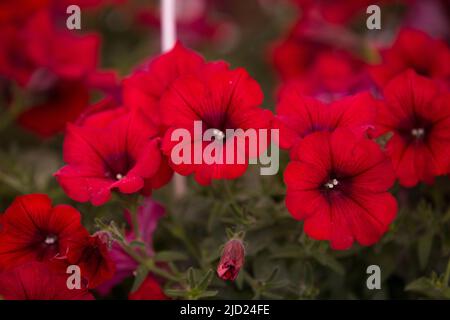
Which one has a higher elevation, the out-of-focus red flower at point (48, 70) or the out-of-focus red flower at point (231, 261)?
the out-of-focus red flower at point (48, 70)

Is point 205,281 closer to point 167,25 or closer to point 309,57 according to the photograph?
point 167,25

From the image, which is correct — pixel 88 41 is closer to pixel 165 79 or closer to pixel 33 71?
pixel 33 71

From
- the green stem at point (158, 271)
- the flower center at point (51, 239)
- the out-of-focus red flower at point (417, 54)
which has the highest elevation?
the out-of-focus red flower at point (417, 54)

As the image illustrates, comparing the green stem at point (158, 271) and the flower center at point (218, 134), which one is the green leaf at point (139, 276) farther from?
the flower center at point (218, 134)

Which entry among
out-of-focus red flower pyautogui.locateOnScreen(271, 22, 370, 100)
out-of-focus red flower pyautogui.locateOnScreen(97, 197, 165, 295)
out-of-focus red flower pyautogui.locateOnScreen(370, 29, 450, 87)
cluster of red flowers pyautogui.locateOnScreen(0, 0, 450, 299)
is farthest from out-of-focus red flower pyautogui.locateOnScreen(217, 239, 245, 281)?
out-of-focus red flower pyautogui.locateOnScreen(271, 22, 370, 100)

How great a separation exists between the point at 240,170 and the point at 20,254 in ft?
0.63

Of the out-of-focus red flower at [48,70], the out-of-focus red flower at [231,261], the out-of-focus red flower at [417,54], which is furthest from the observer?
the out-of-focus red flower at [48,70]

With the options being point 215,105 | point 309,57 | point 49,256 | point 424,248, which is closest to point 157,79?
point 215,105

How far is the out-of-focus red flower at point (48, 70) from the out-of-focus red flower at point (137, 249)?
194 mm

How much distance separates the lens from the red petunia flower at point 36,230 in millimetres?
506

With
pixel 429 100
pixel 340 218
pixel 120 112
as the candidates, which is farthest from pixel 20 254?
pixel 429 100

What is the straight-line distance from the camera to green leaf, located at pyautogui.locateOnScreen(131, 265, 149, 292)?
55 centimetres

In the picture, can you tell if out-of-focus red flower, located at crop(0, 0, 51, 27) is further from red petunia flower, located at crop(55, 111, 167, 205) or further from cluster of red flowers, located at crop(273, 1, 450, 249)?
cluster of red flowers, located at crop(273, 1, 450, 249)

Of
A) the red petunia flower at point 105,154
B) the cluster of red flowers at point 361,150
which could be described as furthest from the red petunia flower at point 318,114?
the red petunia flower at point 105,154
